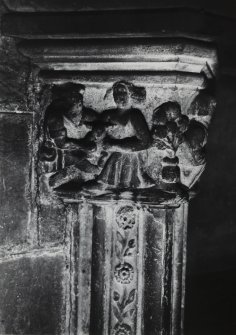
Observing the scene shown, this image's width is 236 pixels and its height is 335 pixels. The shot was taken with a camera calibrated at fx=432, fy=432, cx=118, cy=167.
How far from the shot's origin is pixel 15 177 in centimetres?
164

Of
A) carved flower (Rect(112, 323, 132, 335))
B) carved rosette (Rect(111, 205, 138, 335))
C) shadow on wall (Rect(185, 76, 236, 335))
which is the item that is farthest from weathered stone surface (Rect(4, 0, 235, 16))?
carved flower (Rect(112, 323, 132, 335))

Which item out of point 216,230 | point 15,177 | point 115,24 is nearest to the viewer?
point 115,24

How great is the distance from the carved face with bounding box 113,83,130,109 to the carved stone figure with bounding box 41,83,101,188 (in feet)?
0.37

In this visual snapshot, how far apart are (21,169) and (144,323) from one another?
0.78 m

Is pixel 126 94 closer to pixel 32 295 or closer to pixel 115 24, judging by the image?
pixel 115 24

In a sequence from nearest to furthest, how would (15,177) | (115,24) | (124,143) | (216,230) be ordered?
(115,24) → (124,143) → (15,177) → (216,230)

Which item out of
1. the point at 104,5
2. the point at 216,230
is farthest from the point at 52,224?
the point at 216,230

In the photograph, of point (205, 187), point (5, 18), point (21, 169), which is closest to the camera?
point (5, 18)

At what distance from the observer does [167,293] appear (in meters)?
1.72

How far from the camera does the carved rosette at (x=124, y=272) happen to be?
1.67 m

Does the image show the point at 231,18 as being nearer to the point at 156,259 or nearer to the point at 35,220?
the point at 156,259

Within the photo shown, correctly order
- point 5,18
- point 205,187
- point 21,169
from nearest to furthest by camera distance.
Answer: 1. point 5,18
2. point 21,169
3. point 205,187

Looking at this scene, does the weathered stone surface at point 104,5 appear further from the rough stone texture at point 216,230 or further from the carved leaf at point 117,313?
the carved leaf at point 117,313

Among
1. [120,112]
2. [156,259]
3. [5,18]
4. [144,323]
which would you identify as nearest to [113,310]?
[144,323]
